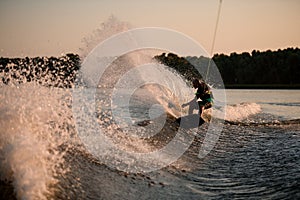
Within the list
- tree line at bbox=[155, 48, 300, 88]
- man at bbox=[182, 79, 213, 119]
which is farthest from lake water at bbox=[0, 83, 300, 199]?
tree line at bbox=[155, 48, 300, 88]

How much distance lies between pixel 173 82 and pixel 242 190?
418 inches

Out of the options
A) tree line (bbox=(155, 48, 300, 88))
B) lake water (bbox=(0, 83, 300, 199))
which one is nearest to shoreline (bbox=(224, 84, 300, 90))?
tree line (bbox=(155, 48, 300, 88))

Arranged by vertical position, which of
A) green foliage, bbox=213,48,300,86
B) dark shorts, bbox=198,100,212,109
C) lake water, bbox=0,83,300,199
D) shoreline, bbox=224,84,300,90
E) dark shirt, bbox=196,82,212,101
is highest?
green foliage, bbox=213,48,300,86

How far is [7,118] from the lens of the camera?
6066 millimetres

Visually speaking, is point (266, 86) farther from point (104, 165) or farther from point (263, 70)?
point (104, 165)

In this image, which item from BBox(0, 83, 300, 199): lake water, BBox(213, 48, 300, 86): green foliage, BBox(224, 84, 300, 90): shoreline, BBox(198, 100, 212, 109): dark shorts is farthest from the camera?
BBox(213, 48, 300, 86): green foliage

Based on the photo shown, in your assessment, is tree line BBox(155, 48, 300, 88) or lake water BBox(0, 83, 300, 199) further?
tree line BBox(155, 48, 300, 88)

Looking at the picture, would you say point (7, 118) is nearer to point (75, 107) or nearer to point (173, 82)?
point (75, 107)

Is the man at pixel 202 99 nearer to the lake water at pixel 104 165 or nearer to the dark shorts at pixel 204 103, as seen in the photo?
the dark shorts at pixel 204 103

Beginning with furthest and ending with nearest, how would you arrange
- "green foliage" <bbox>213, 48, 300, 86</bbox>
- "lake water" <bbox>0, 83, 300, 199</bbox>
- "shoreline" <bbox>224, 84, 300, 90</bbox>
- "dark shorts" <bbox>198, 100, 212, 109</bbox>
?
"green foliage" <bbox>213, 48, 300, 86</bbox> < "shoreline" <bbox>224, 84, 300, 90</bbox> < "dark shorts" <bbox>198, 100, 212, 109</bbox> < "lake water" <bbox>0, 83, 300, 199</bbox>

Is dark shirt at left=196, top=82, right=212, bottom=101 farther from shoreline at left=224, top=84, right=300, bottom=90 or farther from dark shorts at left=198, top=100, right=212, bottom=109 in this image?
shoreline at left=224, top=84, right=300, bottom=90

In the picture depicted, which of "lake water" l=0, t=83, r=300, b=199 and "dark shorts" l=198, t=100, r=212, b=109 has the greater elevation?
"dark shorts" l=198, t=100, r=212, b=109

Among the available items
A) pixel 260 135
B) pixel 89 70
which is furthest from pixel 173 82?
pixel 260 135

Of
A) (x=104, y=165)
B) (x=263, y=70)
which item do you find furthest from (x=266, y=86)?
(x=104, y=165)
